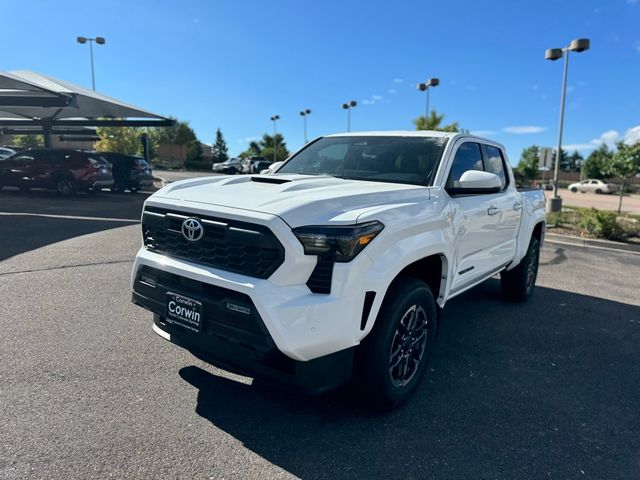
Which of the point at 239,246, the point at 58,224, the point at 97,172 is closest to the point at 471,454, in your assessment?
the point at 239,246

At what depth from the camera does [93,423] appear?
2.79 meters

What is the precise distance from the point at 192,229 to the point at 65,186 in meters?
15.4

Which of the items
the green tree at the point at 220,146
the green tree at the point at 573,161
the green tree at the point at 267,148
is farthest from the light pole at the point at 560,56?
the green tree at the point at 573,161

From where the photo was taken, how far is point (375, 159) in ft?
13.3

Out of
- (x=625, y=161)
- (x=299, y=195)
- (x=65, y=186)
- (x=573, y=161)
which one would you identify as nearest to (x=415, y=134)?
(x=299, y=195)

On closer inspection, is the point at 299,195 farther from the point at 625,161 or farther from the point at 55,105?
the point at 625,161

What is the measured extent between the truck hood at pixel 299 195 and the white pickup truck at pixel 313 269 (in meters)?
0.01

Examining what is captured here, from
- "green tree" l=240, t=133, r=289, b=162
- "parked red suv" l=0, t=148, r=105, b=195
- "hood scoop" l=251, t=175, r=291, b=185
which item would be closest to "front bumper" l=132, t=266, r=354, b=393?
"hood scoop" l=251, t=175, r=291, b=185

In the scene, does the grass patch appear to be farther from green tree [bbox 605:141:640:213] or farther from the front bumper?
the front bumper

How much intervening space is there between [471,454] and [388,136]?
276 centimetres

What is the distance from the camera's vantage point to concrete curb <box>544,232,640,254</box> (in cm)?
998

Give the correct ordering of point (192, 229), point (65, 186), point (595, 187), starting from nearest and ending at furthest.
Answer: point (192, 229), point (65, 186), point (595, 187)

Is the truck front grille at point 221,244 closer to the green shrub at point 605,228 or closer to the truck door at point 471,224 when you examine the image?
the truck door at point 471,224

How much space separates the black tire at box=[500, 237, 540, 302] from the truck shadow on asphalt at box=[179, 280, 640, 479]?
1.21 m
